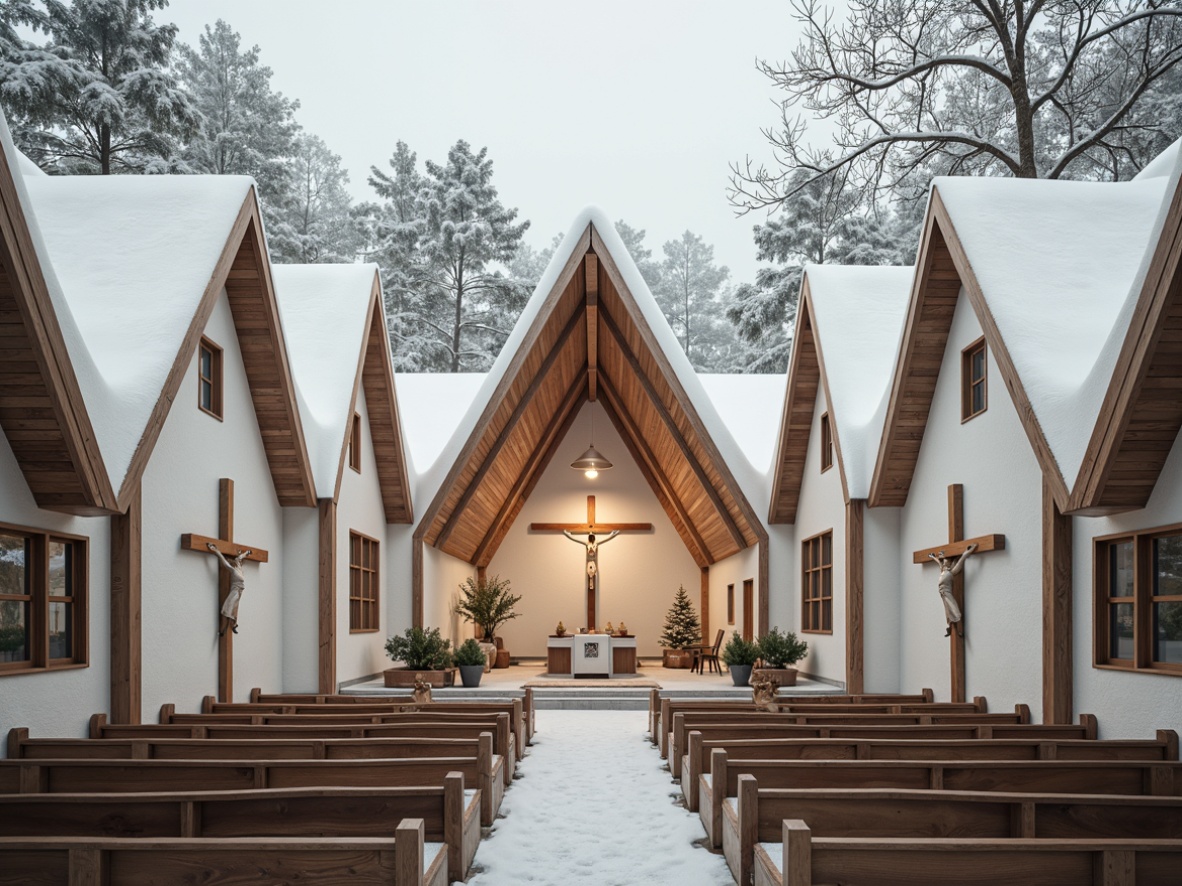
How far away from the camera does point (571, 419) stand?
20141mm

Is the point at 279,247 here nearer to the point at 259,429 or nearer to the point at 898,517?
the point at 259,429

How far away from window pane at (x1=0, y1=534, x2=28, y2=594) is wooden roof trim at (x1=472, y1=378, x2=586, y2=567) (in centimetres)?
1200

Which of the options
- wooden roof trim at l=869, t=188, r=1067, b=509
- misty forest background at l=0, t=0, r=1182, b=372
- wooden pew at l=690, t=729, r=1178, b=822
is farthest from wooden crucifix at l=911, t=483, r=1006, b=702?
misty forest background at l=0, t=0, r=1182, b=372

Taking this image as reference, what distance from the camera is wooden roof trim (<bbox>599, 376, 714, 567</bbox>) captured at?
18766mm

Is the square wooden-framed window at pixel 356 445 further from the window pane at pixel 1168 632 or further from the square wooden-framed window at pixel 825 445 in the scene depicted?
the window pane at pixel 1168 632

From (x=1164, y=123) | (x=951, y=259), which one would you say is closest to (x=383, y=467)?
(x=951, y=259)

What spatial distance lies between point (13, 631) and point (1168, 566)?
22.9 feet

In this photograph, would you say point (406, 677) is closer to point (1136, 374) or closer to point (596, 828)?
point (596, 828)

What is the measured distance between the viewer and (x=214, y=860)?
3.65 m

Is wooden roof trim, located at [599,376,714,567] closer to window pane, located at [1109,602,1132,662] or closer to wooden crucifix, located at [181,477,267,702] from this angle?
wooden crucifix, located at [181,477,267,702]

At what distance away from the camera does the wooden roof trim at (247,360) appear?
7.55m

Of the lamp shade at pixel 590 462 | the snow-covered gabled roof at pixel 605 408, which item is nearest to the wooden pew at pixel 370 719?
the snow-covered gabled roof at pixel 605 408

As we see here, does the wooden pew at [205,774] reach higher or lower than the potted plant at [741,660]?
higher

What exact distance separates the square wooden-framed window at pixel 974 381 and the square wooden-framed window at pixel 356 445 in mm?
6723
